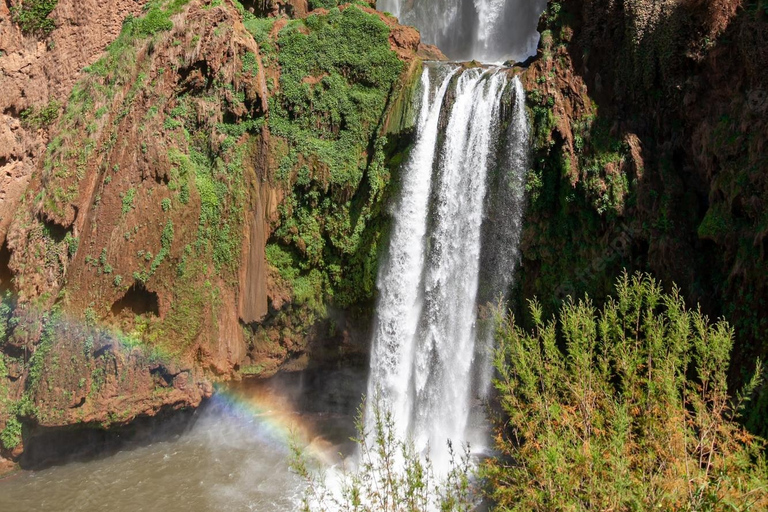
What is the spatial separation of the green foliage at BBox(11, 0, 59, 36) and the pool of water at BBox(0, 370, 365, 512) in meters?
14.1

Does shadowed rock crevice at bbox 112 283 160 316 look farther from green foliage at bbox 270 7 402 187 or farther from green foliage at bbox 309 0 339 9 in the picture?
green foliage at bbox 309 0 339 9

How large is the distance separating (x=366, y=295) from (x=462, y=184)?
5.23 m

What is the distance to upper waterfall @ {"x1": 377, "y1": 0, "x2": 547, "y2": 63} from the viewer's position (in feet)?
90.8

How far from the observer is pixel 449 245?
16422 mm

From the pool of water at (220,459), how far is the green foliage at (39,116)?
36.2 feet

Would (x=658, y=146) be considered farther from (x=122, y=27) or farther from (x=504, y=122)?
(x=122, y=27)

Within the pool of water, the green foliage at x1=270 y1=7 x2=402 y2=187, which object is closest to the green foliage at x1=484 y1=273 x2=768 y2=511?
→ the pool of water

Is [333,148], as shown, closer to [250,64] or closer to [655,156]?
[250,64]

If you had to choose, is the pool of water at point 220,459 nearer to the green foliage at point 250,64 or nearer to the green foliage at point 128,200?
the green foliage at point 128,200

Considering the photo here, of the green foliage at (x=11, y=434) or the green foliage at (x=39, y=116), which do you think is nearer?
the green foliage at (x=11, y=434)

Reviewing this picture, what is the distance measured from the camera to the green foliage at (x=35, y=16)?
60.0 feet

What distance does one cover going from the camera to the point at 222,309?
696 inches

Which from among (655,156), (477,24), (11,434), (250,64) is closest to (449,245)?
(655,156)

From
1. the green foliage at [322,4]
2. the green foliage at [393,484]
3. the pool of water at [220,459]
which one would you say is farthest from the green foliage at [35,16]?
the green foliage at [393,484]
